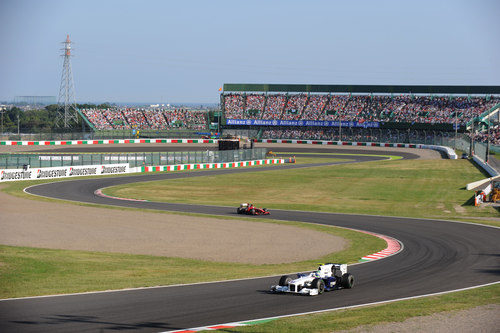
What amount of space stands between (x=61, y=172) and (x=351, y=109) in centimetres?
8361

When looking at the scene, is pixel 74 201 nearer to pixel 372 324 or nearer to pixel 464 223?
pixel 464 223

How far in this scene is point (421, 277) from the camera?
23500 millimetres

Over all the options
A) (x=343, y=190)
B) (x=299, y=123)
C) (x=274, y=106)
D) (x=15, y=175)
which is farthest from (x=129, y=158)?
(x=274, y=106)

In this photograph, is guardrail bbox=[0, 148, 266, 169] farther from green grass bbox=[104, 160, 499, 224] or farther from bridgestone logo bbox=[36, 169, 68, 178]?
green grass bbox=[104, 160, 499, 224]

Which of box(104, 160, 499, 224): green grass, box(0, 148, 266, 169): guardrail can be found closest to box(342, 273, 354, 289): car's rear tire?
box(104, 160, 499, 224): green grass

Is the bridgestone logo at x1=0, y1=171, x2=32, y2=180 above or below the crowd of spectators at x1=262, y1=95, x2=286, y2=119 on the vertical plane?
below

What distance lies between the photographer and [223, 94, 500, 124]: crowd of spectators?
123750 mm

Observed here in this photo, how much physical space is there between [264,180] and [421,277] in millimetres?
44901

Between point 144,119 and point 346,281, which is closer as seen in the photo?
point 346,281

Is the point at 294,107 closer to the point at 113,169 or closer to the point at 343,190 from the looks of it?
the point at 113,169

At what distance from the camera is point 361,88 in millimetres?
139625

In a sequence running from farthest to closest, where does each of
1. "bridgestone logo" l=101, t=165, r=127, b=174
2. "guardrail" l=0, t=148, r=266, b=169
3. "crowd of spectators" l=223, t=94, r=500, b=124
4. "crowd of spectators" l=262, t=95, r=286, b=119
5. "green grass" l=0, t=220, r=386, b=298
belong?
"crowd of spectators" l=262, t=95, r=286, b=119 < "crowd of spectators" l=223, t=94, r=500, b=124 < "bridgestone logo" l=101, t=165, r=127, b=174 < "guardrail" l=0, t=148, r=266, b=169 < "green grass" l=0, t=220, r=386, b=298

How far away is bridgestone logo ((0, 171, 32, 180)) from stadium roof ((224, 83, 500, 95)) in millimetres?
93183

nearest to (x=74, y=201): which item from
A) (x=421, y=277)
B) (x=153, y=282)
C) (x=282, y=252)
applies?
(x=282, y=252)
